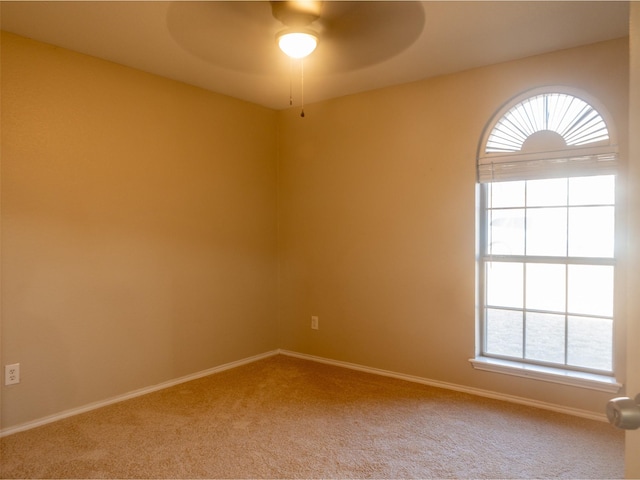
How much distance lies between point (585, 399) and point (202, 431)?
237 cm

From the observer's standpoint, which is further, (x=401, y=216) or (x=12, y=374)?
(x=401, y=216)

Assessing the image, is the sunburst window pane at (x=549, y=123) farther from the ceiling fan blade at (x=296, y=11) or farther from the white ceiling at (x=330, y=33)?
the ceiling fan blade at (x=296, y=11)

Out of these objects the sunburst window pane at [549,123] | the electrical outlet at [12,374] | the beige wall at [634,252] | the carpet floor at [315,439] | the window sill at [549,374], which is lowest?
the carpet floor at [315,439]

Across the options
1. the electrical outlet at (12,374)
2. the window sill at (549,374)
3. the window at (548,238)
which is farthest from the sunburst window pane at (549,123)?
the electrical outlet at (12,374)

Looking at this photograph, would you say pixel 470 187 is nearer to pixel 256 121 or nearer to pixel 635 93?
pixel 256 121

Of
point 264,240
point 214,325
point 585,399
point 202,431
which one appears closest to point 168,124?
point 264,240

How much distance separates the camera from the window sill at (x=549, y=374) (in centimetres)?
267

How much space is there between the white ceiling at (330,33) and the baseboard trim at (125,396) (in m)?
2.31

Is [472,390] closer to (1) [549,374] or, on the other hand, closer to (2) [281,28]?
(1) [549,374]

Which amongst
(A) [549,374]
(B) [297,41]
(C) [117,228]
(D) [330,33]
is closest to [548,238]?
(A) [549,374]

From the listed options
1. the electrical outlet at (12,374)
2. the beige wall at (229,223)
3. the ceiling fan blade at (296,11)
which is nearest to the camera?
the ceiling fan blade at (296,11)

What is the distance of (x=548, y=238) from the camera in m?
2.97

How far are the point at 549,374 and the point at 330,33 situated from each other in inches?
101

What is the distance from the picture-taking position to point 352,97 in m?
3.74
